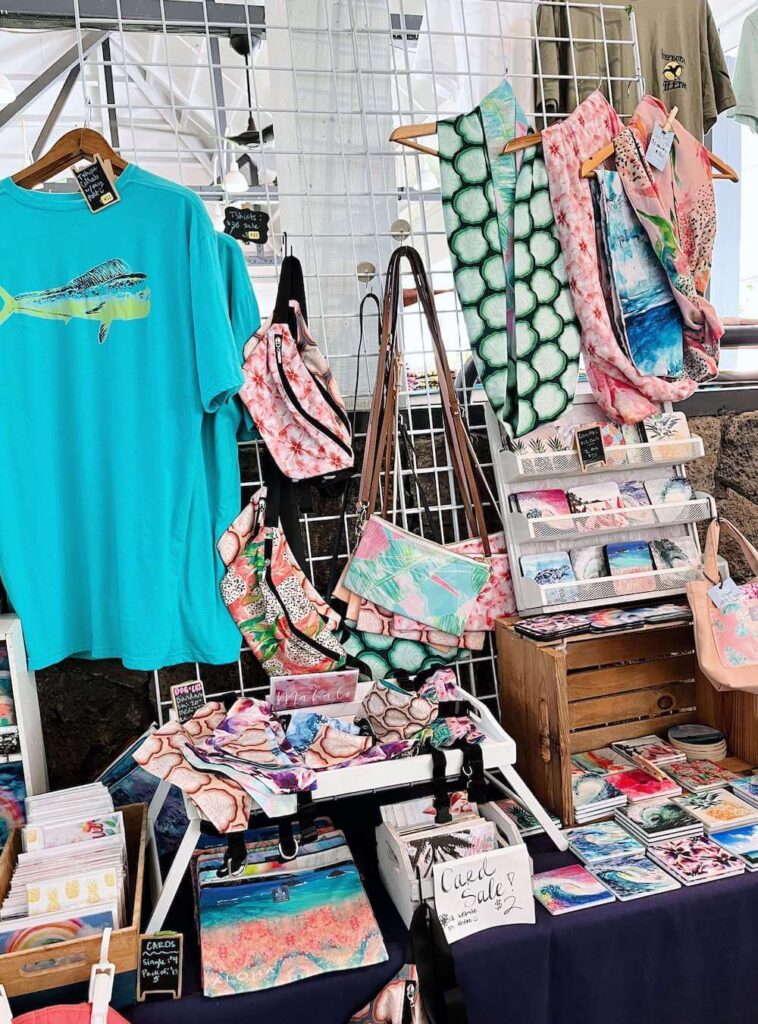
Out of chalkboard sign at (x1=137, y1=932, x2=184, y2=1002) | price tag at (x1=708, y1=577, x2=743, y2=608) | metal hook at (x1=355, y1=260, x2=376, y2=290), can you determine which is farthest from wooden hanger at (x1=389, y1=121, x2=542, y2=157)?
chalkboard sign at (x1=137, y1=932, x2=184, y2=1002)

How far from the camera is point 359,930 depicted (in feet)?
4.71

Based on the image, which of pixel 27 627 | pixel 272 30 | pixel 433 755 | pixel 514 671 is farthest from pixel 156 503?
pixel 272 30

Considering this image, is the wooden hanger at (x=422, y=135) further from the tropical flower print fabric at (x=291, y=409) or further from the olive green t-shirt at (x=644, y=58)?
the tropical flower print fabric at (x=291, y=409)

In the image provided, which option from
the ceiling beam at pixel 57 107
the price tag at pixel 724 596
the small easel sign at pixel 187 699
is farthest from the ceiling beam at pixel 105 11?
the price tag at pixel 724 596

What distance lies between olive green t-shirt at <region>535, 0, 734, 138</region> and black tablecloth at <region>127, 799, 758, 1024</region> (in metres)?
2.10

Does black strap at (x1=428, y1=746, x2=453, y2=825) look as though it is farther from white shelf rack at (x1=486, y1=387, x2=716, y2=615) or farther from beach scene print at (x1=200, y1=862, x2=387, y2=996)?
white shelf rack at (x1=486, y1=387, x2=716, y2=615)

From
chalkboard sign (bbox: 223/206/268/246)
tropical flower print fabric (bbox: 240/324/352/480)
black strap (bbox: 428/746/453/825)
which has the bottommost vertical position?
black strap (bbox: 428/746/453/825)

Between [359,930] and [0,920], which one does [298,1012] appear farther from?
[0,920]

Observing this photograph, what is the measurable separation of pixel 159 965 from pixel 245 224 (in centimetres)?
155

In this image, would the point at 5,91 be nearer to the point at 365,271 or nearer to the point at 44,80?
the point at 44,80

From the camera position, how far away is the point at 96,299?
1723mm

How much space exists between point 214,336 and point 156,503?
1.29 feet

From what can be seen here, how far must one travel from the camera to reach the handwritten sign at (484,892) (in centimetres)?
144

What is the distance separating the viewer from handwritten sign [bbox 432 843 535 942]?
1.44 m
